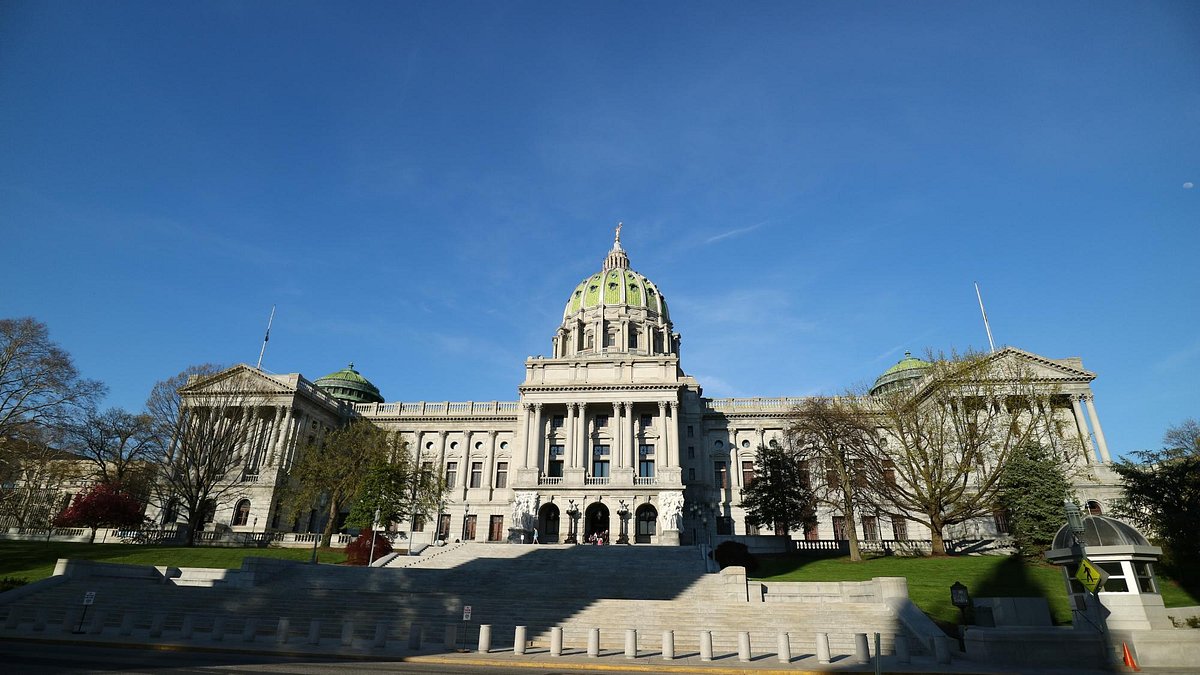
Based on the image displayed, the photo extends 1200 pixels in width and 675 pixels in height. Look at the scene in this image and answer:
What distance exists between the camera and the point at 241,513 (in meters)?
53.5

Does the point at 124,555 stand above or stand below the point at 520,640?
above

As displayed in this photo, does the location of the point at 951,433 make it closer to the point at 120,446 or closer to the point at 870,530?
the point at 870,530

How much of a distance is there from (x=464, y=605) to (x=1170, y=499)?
34450mm

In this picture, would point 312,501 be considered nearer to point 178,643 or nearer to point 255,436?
point 255,436

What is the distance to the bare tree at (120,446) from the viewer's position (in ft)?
151


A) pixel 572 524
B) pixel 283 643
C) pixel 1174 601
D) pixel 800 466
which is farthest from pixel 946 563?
pixel 283 643

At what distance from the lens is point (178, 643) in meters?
17.6

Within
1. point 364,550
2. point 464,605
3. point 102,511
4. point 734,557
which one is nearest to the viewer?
point 464,605

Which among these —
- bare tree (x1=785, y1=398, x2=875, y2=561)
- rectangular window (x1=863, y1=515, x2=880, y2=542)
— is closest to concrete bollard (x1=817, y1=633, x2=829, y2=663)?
bare tree (x1=785, y1=398, x2=875, y2=561)

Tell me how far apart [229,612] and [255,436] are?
35.7 metres

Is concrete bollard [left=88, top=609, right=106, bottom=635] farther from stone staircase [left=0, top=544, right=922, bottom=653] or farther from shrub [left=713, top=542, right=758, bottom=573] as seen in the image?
shrub [left=713, top=542, right=758, bottom=573]

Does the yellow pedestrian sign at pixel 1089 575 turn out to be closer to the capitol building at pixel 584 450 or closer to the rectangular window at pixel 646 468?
the capitol building at pixel 584 450

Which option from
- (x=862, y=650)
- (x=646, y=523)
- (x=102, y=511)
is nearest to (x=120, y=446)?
(x=102, y=511)

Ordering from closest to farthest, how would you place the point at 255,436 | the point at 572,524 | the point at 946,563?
the point at 946,563, the point at 572,524, the point at 255,436
